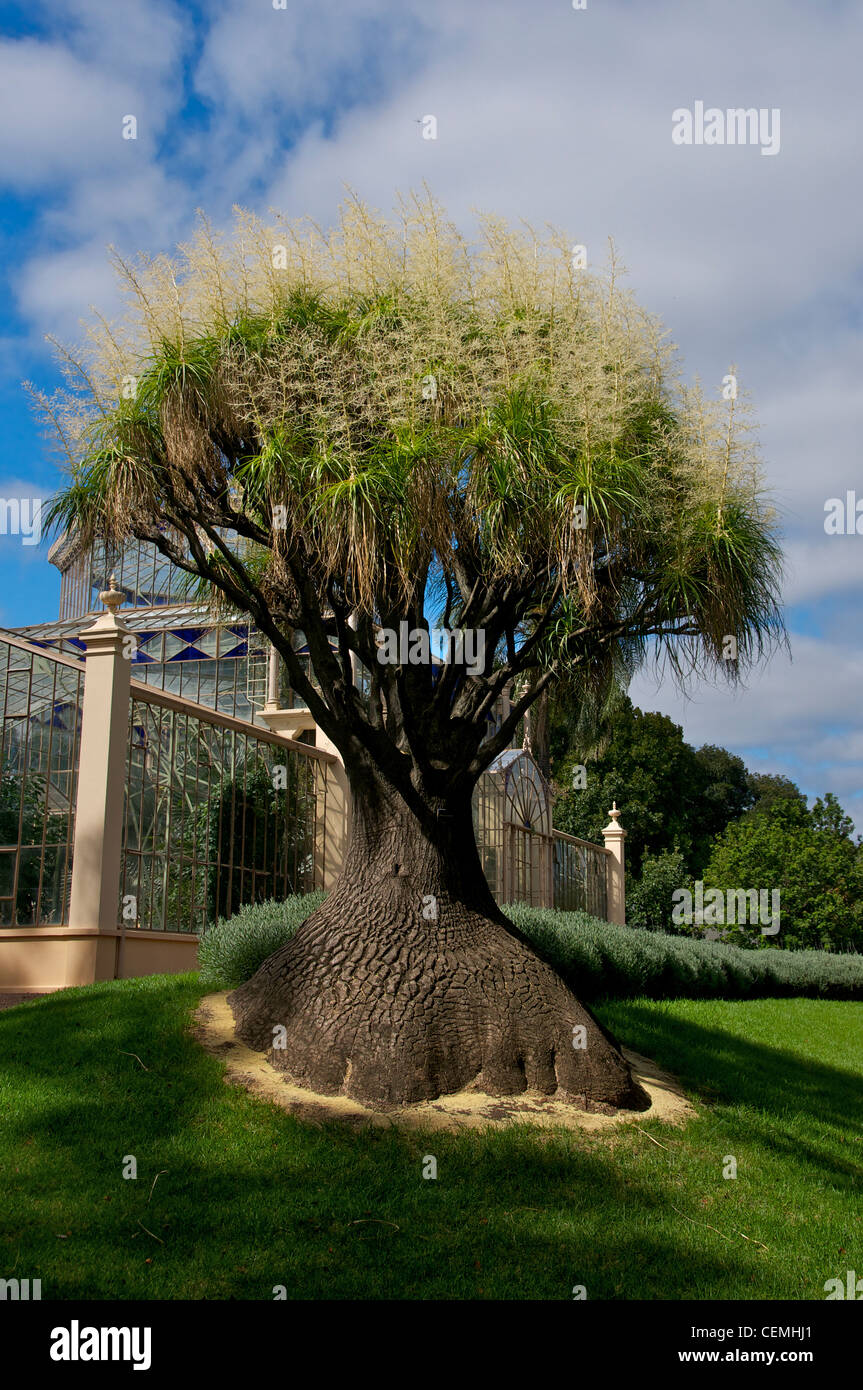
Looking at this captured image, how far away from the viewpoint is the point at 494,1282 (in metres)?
4.91

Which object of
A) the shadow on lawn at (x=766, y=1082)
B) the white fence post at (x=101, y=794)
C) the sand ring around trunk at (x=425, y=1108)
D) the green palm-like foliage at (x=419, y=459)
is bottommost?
the shadow on lawn at (x=766, y=1082)

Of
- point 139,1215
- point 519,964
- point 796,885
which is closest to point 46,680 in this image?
point 519,964

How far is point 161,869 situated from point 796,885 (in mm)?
16848

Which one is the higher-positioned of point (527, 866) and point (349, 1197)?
point (527, 866)

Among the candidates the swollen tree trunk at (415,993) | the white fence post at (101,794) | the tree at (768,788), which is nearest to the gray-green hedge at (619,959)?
the swollen tree trunk at (415,993)

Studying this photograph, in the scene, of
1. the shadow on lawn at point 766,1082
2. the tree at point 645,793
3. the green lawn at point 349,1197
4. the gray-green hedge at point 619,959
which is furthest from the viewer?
the tree at point 645,793

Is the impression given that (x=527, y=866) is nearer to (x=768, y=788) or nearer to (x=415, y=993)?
(x=415, y=993)

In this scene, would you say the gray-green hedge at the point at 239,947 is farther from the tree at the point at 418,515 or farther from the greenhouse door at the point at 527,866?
the greenhouse door at the point at 527,866

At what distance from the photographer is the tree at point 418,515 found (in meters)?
6.93

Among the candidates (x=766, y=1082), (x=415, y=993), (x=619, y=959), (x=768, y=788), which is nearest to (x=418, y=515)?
(x=415, y=993)

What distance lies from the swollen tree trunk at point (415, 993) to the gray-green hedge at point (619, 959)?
2.77 feet

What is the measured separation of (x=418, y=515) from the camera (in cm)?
686

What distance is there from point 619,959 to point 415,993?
5283 millimetres

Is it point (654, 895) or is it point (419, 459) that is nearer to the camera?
point (419, 459)
